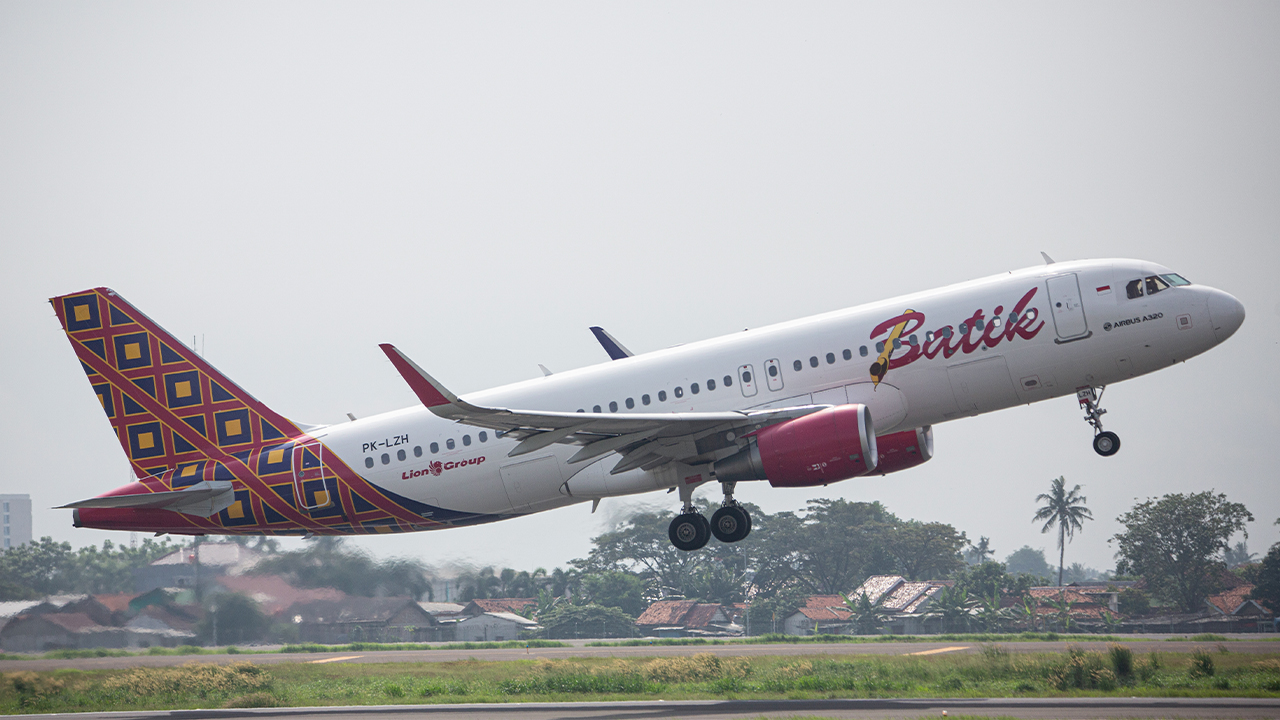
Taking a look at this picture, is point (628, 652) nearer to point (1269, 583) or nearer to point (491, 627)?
point (491, 627)

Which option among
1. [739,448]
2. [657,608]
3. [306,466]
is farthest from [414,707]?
[657,608]

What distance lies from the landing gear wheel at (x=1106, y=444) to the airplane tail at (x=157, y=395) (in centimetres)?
2091

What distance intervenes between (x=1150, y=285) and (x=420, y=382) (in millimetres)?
16338

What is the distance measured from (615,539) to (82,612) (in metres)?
48.5

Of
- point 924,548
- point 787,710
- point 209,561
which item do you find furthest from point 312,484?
point 924,548

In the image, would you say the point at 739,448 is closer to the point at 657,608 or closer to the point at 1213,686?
the point at 1213,686

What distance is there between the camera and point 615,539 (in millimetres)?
87375

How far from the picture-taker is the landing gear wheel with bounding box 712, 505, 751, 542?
1134 inches

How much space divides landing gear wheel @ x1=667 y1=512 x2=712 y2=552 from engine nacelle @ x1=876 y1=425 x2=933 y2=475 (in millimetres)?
4880

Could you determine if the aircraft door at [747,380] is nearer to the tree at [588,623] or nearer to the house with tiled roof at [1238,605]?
the tree at [588,623]

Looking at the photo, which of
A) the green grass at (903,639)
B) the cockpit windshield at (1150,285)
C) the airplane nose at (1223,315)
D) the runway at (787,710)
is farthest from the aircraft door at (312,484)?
the green grass at (903,639)

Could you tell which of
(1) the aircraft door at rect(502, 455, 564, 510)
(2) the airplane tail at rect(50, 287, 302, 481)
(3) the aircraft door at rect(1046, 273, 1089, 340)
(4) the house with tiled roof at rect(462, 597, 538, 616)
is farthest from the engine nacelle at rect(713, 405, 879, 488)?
(4) the house with tiled roof at rect(462, 597, 538, 616)

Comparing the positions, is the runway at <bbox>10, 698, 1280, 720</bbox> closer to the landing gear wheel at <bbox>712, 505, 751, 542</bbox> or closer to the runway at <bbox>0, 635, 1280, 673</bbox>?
the landing gear wheel at <bbox>712, 505, 751, 542</bbox>

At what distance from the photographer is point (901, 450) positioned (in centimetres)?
2972
